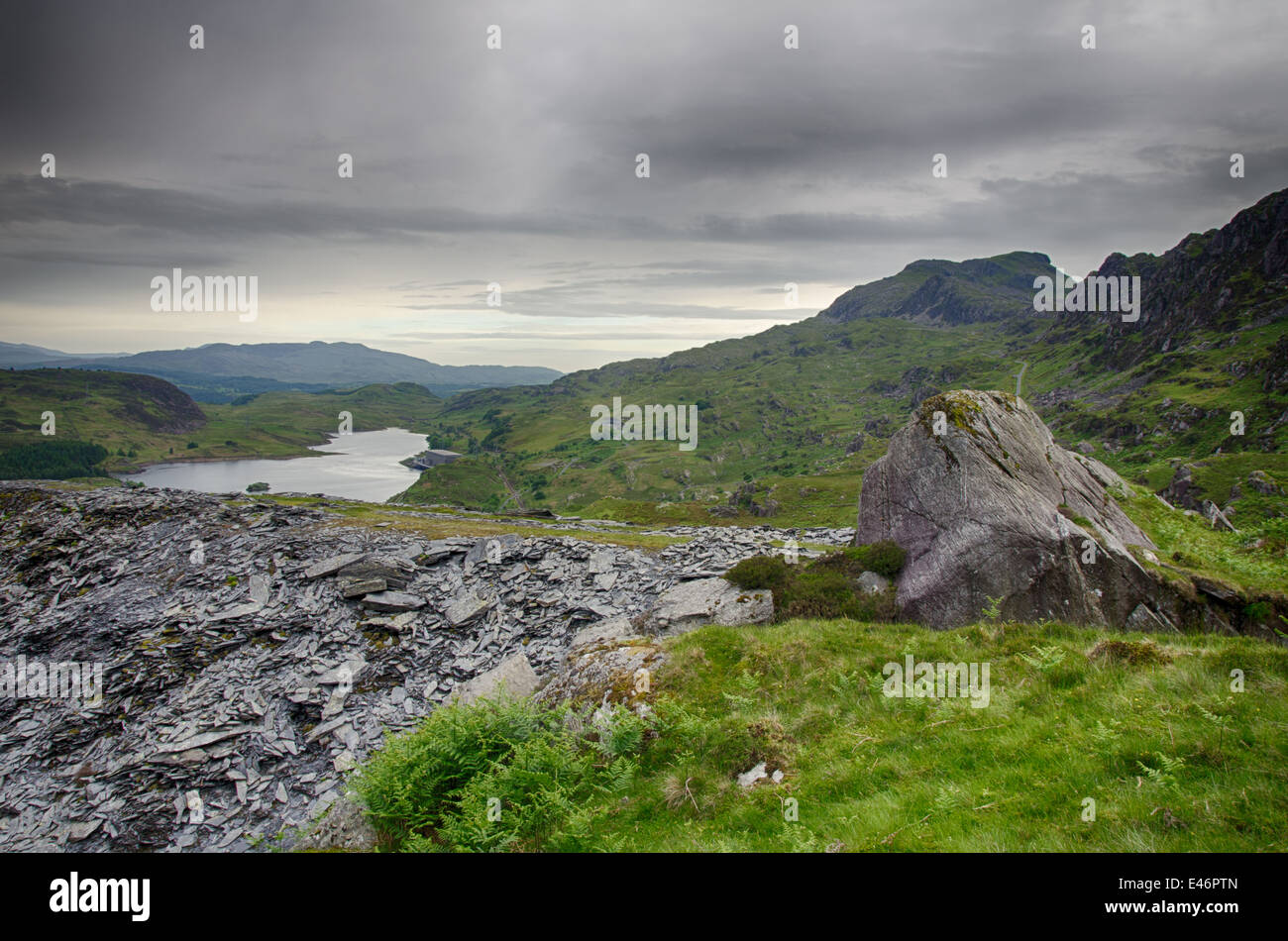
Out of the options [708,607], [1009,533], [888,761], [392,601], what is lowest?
[392,601]

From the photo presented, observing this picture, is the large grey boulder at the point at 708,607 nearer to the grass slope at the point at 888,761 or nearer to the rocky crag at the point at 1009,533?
the rocky crag at the point at 1009,533

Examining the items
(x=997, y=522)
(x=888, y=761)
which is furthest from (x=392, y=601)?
(x=997, y=522)

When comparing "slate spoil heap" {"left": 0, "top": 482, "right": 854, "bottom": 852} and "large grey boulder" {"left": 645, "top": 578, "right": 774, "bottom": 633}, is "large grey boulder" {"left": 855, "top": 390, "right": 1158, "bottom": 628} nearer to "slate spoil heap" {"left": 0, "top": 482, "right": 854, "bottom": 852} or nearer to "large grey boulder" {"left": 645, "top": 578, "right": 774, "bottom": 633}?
"large grey boulder" {"left": 645, "top": 578, "right": 774, "bottom": 633}

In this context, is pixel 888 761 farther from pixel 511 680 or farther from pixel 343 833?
pixel 511 680

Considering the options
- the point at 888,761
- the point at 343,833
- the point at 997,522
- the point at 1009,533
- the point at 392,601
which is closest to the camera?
the point at 888,761

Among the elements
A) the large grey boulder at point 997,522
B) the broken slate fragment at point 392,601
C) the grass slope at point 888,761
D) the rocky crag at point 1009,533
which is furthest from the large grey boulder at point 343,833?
the broken slate fragment at point 392,601

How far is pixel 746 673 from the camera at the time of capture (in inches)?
538

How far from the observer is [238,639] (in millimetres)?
29328

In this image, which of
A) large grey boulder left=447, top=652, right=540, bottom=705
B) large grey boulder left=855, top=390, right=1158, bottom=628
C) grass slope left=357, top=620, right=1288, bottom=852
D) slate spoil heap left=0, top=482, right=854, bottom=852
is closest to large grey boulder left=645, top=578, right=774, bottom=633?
slate spoil heap left=0, top=482, right=854, bottom=852

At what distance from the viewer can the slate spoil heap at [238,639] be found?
69.3 feet

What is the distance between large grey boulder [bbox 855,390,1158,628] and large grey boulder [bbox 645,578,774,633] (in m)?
5.93

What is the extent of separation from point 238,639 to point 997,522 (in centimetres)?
3724
